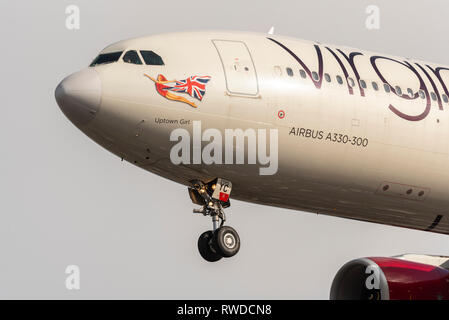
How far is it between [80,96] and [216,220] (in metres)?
5.59

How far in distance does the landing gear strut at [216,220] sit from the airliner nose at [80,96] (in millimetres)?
4390

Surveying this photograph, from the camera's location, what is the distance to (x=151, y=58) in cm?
2880

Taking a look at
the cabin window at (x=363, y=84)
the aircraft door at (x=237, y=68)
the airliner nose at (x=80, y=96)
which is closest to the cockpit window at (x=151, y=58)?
the airliner nose at (x=80, y=96)

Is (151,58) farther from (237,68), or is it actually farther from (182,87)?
(237,68)

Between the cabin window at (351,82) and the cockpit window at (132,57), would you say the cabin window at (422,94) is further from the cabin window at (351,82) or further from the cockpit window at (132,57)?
the cockpit window at (132,57)

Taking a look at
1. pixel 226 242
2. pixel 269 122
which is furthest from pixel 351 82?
pixel 226 242

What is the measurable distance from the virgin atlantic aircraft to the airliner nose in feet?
0.11

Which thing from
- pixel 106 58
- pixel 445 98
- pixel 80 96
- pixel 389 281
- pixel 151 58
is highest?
pixel 106 58

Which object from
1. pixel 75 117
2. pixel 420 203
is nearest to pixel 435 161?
pixel 420 203

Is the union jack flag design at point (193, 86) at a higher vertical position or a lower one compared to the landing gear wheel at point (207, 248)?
higher

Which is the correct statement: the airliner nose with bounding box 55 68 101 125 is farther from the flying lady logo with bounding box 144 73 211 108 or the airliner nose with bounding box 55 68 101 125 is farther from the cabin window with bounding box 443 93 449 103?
the cabin window with bounding box 443 93 449 103

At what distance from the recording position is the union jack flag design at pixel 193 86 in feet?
91.9

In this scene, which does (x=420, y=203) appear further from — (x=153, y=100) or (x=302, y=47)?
(x=153, y=100)

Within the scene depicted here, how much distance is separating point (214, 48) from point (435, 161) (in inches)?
325
